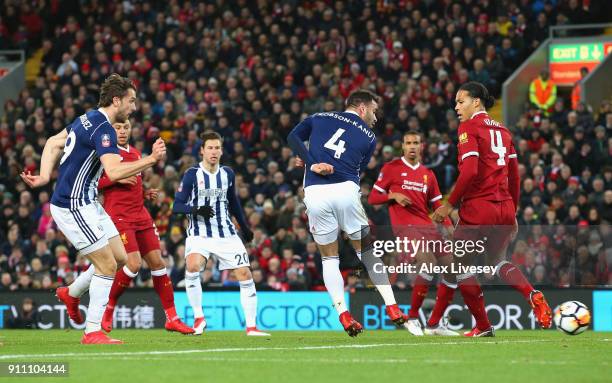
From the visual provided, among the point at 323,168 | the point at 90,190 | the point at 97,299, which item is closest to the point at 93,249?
the point at 97,299

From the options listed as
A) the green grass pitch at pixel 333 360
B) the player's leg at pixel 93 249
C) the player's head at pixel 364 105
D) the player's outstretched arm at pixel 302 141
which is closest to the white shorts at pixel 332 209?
the player's outstretched arm at pixel 302 141

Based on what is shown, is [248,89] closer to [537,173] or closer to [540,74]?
[540,74]

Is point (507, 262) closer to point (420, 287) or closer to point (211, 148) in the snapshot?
point (420, 287)

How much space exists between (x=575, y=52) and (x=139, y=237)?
559 inches

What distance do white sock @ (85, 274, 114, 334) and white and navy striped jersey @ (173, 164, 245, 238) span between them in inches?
97.8

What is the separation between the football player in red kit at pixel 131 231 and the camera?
13.1m

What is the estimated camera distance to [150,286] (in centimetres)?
1998

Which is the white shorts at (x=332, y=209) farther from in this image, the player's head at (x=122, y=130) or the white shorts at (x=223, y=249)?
the player's head at (x=122, y=130)

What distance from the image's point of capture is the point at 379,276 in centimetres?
1138

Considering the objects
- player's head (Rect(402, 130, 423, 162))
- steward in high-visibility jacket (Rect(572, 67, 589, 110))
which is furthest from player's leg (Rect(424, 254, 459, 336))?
steward in high-visibility jacket (Rect(572, 67, 589, 110))

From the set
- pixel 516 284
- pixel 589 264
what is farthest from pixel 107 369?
pixel 589 264

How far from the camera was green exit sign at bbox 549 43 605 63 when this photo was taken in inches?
973

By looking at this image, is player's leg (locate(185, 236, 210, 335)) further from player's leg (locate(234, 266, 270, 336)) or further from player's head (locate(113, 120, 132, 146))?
player's head (locate(113, 120, 132, 146))

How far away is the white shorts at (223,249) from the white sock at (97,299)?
8.03ft
